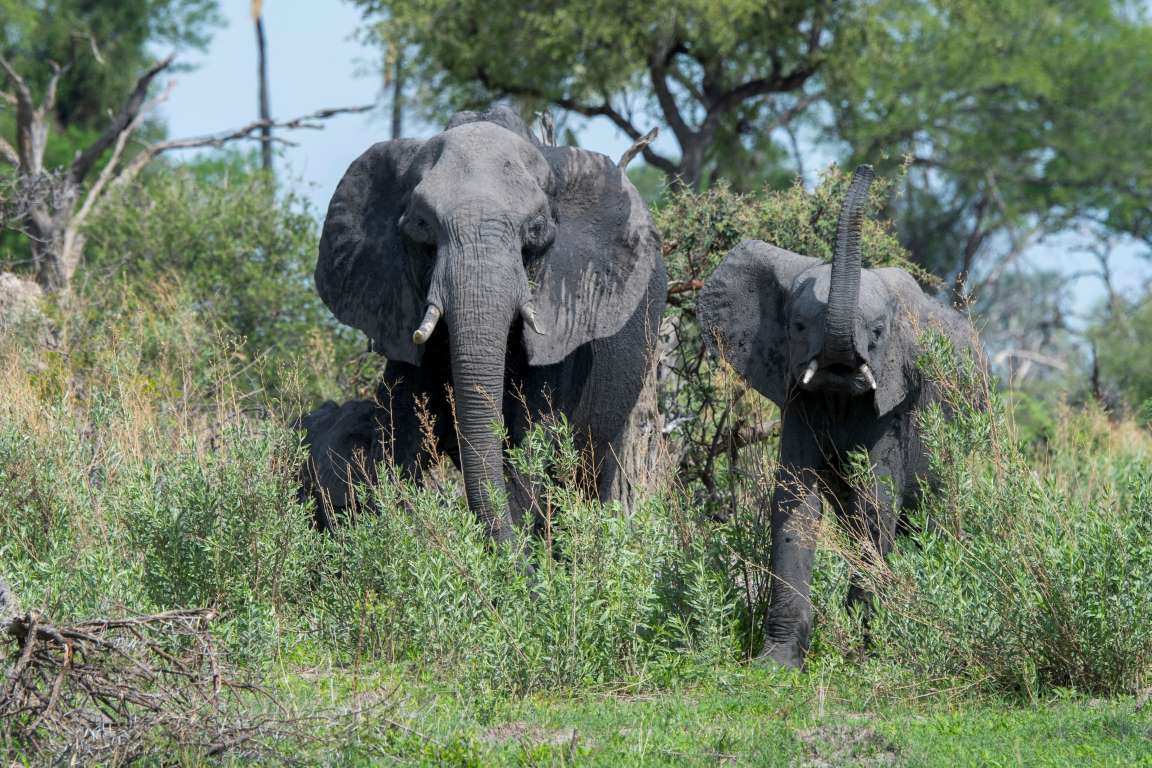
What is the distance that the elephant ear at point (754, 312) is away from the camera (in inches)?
322

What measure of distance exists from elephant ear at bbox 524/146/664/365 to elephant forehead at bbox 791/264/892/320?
128 centimetres

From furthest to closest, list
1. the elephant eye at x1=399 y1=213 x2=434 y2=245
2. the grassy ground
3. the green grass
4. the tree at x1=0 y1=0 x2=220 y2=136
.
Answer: the tree at x1=0 y1=0 x2=220 y2=136, the elephant eye at x1=399 y1=213 x2=434 y2=245, the green grass, the grassy ground

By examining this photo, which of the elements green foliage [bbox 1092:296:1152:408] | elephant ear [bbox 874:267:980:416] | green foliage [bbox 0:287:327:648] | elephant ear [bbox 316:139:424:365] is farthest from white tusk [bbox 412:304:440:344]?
green foliage [bbox 1092:296:1152:408]

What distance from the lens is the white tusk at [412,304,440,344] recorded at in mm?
7859

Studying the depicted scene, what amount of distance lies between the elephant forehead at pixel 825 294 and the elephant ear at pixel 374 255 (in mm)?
2166

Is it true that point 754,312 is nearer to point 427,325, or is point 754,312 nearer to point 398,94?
point 427,325

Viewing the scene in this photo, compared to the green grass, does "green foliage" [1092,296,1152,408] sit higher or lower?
higher

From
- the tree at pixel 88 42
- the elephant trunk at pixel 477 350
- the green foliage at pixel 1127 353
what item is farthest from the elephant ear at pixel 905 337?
the tree at pixel 88 42

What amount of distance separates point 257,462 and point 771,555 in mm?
2597

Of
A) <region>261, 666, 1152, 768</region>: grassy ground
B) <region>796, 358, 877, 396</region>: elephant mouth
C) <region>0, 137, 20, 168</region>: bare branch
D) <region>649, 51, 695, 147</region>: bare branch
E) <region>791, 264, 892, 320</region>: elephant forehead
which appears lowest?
<region>261, 666, 1152, 768</region>: grassy ground

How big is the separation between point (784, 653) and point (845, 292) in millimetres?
1784

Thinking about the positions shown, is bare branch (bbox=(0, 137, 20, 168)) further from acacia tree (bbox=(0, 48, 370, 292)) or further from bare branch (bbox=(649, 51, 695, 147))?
bare branch (bbox=(649, 51, 695, 147))

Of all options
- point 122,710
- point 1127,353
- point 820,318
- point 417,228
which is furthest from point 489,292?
point 1127,353

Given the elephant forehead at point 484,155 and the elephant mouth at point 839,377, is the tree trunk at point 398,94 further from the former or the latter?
the elephant mouth at point 839,377
